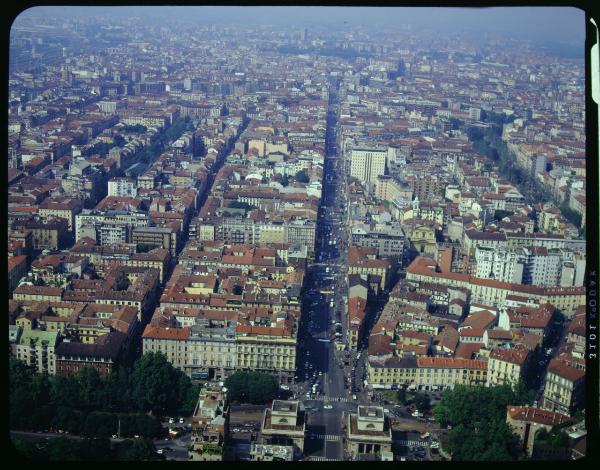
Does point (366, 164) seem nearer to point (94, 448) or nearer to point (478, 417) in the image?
point (478, 417)

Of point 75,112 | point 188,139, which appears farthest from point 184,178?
point 75,112

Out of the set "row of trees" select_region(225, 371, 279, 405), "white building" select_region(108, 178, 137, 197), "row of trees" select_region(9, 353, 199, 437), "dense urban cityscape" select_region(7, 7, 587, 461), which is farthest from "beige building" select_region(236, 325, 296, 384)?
"white building" select_region(108, 178, 137, 197)

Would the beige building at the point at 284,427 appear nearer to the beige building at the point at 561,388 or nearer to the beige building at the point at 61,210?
the beige building at the point at 561,388

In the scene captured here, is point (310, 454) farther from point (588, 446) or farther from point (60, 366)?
point (588, 446)

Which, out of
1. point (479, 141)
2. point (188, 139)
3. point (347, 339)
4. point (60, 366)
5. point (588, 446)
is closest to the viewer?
point (588, 446)

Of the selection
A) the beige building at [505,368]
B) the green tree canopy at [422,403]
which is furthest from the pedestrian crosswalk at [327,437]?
the beige building at [505,368]

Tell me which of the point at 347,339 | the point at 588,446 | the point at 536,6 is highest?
the point at 536,6

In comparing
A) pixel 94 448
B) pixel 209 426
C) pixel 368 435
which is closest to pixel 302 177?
Result: pixel 368 435

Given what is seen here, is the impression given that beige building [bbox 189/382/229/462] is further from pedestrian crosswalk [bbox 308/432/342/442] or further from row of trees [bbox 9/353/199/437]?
pedestrian crosswalk [bbox 308/432/342/442]
